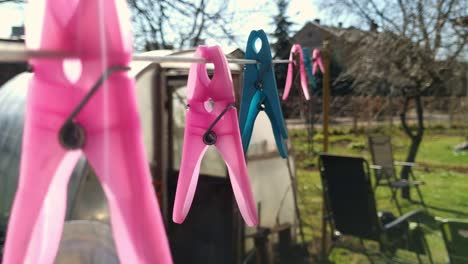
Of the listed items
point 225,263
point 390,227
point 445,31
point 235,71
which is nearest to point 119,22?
point 235,71

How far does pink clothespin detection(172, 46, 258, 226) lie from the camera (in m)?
0.62

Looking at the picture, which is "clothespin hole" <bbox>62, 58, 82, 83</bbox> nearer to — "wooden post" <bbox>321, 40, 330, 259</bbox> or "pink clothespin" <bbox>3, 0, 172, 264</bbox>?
"pink clothespin" <bbox>3, 0, 172, 264</bbox>

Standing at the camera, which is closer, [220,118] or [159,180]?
[220,118]

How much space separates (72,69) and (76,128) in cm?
6

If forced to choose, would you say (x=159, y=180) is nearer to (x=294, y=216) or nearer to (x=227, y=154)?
(x=294, y=216)

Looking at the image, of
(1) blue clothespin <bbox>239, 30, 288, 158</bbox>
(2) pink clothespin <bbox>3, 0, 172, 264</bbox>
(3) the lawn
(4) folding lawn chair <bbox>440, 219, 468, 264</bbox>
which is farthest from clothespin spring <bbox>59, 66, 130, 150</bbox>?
(3) the lawn

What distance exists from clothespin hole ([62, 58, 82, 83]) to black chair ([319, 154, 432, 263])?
226cm

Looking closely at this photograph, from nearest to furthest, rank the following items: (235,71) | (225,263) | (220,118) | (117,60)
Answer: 1. (117,60)
2. (220,118)
3. (235,71)
4. (225,263)

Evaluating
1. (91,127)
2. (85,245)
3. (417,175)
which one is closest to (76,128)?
(91,127)

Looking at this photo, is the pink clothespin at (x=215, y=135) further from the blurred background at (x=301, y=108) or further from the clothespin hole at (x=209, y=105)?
the blurred background at (x=301, y=108)

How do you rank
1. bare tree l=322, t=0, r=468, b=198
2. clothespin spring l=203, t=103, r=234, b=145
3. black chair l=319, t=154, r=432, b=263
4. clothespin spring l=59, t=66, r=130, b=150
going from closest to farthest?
1. clothespin spring l=59, t=66, r=130, b=150
2. clothespin spring l=203, t=103, r=234, b=145
3. black chair l=319, t=154, r=432, b=263
4. bare tree l=322, t=0, r=468, b=198

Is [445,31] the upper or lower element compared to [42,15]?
upper

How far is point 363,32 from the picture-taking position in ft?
15.6

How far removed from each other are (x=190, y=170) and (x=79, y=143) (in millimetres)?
259
